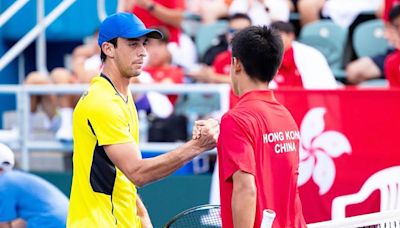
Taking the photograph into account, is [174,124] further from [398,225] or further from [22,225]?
[398,225]

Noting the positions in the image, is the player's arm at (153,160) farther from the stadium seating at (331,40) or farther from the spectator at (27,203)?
the stadium seating at (331,40)

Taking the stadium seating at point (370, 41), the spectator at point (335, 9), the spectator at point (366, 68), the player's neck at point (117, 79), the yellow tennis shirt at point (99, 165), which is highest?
the spectator at point (335, 9)

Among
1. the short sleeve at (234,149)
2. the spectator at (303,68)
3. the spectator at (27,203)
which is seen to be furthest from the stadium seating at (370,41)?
the short sleeve at (234,149)

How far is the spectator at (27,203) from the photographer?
676 cm

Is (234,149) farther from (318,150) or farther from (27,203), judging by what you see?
(27,203)

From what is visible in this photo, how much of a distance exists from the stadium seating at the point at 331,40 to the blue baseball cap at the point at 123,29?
5.12 meters

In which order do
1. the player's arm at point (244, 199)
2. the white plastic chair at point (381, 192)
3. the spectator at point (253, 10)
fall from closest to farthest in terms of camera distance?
the player's arm at point (244, 199) < the white plastic chair at point (381, 192) < the spectator at point (253, 10)

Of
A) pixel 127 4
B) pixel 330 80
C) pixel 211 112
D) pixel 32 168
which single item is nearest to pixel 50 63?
pixel 127 4

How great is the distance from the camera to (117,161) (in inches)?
169

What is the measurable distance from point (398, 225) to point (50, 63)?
840 centimetres

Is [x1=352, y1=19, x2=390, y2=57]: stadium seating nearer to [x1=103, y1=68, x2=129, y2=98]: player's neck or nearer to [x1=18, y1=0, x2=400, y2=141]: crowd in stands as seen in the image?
[x1=18, y1=0, x2=400, y2=141]: crowd in stands

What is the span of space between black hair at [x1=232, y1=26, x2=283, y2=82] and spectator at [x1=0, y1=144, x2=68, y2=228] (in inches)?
128

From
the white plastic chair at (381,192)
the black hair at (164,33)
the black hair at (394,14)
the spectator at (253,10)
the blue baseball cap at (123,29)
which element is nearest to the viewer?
the blue baseball cap at (123,29)

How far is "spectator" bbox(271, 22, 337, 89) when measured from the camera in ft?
25.0
